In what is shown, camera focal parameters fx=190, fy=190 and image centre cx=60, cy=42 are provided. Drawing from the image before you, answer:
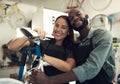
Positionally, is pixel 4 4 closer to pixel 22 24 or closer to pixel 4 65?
pixel 22 24

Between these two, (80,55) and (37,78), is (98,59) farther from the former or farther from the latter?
(37,78)

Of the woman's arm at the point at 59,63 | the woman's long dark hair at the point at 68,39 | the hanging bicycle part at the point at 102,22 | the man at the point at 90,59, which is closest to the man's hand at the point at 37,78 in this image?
the man at the point at 90,59

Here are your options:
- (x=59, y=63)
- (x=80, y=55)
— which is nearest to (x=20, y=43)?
(x=59, y=63)

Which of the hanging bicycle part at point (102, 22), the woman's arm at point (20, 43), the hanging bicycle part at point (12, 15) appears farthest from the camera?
the hanging bicycle part at point (12, 15)

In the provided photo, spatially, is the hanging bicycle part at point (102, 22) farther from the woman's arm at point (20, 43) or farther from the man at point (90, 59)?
the woman's arm at point (20, 43)

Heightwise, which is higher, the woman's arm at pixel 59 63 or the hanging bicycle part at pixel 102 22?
the hanging bicycle part at pixel 102 22

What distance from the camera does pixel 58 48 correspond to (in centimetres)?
158

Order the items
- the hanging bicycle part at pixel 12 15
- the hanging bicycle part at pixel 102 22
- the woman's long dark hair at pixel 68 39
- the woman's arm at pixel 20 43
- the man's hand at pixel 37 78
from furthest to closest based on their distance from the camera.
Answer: the hanging bicycle part at pixel 12 15 < the hanging bicycle part at pixel 102 22 < the woman's long dark hair at pixel 68 39 < the woman's arm at pixel 20 43 < the man's hand at pixel 37 78

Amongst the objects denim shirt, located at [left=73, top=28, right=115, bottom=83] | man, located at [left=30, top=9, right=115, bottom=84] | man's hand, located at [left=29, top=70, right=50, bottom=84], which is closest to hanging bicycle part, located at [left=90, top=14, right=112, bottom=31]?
man, located at [left=30, top=9, right=115, bottom=84]

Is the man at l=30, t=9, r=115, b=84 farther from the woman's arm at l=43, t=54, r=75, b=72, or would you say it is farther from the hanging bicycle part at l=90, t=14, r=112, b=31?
the hanging bicycle part at l=90, t=14, r=112, b=31

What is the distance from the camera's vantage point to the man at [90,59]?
1167 millimetres

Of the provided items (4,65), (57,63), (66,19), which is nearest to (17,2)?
(4,65)

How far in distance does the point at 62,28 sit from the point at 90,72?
56 cm

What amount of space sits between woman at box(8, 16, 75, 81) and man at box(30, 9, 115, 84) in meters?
0.08
